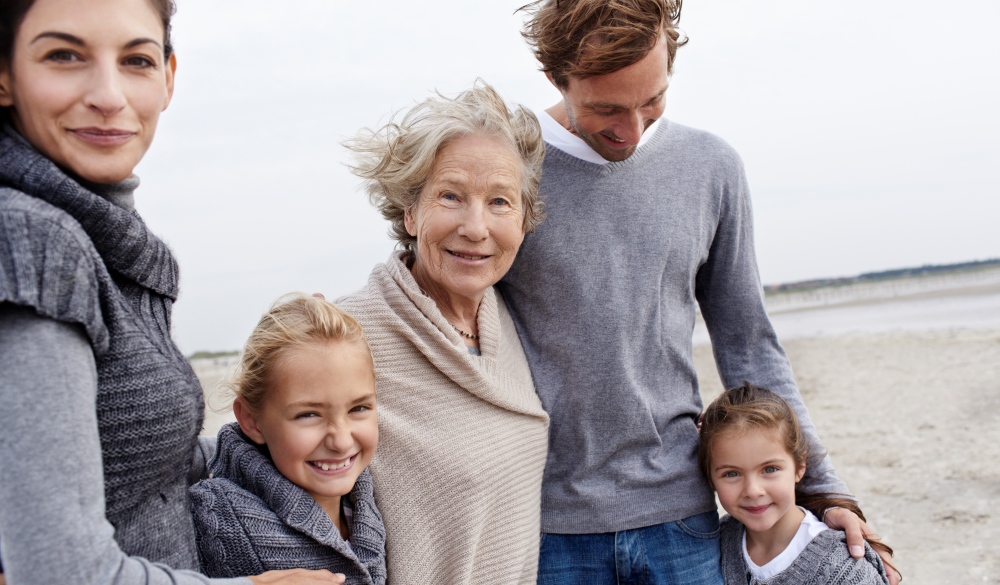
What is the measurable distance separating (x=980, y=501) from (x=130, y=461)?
7066 millimetres

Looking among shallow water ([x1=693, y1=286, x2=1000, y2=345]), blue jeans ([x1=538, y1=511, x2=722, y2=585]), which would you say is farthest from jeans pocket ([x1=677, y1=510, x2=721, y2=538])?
shallow water ([x1=693, y1=286, x2=1000, y2=345])

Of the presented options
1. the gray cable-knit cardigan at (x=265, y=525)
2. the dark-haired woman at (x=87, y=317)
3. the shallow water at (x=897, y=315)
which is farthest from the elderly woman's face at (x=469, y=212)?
the shallow water at (x=897, y=315)

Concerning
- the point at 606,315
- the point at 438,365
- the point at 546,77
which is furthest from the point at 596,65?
the point at 438,365

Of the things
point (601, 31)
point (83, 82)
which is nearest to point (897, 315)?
point (601, 31)

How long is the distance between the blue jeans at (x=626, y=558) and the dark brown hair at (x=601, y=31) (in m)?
1.45

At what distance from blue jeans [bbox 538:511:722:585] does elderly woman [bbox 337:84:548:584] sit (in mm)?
130

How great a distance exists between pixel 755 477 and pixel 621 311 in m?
0.71

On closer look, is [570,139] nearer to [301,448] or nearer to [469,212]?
[469,212]

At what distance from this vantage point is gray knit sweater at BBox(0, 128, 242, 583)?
4.03 feet

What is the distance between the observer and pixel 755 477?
2625 millimetres

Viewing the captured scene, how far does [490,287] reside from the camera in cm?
266

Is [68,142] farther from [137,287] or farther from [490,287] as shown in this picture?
[490,287]

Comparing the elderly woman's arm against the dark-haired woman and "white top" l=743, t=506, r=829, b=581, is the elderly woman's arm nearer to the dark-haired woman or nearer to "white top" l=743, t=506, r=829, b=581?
the dark-haired woman

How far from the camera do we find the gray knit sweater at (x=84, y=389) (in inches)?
48.4
